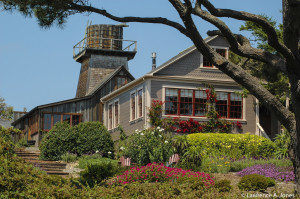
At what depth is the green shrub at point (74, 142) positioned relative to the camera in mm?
23609

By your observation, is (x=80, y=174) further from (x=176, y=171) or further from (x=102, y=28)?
(x=102, y=28)

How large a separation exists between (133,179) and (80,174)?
3604mm

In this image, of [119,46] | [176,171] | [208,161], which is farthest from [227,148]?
[119,46]

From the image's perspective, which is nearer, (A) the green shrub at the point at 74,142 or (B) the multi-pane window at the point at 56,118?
(A) the green shrub at the point at 74,142

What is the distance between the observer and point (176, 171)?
16797 mm

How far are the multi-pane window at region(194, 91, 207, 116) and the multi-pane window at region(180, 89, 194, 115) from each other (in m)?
0.29

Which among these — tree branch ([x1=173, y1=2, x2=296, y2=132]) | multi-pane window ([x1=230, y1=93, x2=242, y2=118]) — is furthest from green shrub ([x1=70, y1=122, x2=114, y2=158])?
tree branch ([x1=173, y1=2, x2=296, y2=132])

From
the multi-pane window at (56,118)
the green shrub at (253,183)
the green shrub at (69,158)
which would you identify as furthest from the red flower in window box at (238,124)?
the multi-pane window at (56,118)

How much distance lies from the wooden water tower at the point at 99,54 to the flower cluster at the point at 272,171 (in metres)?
23.1

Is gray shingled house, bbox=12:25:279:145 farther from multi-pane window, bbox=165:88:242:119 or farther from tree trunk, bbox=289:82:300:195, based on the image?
tree trunk, bbox=289:82:300:195

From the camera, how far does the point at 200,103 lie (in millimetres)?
26891

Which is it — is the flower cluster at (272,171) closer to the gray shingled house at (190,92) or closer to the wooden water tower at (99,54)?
the gray shingled house at (190,92)

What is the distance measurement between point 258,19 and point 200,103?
15.0m

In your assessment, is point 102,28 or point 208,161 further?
point 102,28
